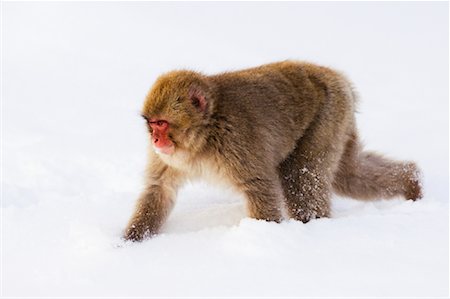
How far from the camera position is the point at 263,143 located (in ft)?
15.8

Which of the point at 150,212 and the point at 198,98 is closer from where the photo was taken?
the point at 198,98

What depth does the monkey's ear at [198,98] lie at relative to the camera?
4.57 m

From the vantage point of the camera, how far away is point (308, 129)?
5254 mm

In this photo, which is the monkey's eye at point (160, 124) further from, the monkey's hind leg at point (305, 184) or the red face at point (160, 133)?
the monkey's hind leg at point (305, 184)

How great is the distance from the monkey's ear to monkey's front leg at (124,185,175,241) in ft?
2.59

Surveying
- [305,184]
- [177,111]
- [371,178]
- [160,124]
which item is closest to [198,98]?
[177,111]

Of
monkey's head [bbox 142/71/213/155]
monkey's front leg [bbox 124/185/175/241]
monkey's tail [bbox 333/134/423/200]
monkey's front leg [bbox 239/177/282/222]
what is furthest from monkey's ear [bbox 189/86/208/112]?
monkey's tail [bbox 333/134/423/200]

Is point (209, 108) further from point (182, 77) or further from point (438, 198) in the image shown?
point (438, 198)

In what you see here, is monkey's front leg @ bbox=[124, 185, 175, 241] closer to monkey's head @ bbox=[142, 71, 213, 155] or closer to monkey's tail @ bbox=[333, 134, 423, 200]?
monkey's head @ bbox=[142, 71, 213, 155]

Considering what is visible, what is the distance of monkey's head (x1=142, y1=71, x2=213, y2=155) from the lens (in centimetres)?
449

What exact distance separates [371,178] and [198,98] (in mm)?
1993

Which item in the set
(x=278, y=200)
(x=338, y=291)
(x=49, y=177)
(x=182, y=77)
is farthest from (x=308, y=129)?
(x=49, y=177)

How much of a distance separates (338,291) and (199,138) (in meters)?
1.52

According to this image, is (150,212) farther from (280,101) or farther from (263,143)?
(280,101)
